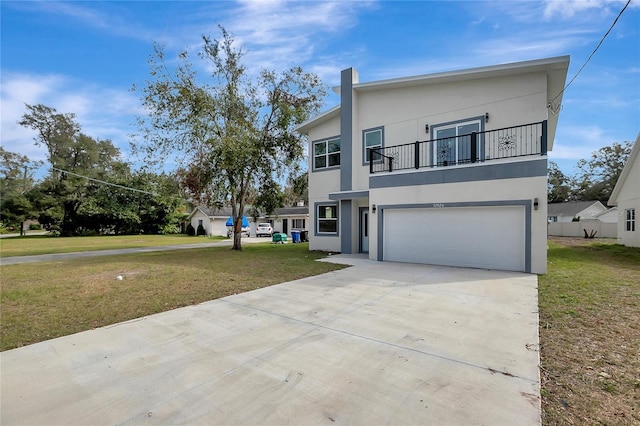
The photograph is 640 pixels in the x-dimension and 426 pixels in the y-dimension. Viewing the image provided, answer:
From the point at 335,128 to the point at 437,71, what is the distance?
5197 millimetres

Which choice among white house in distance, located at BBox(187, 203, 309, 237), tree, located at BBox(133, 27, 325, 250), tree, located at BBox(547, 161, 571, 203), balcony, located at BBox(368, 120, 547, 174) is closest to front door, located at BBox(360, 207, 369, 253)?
balcony, located at BBox(368, 120, 547, 174)

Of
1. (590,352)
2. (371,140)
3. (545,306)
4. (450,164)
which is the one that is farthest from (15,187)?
(590,352)

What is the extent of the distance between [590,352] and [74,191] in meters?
46.0

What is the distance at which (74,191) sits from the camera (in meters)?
36.4

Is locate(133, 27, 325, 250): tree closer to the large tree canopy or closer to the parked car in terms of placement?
the parked car

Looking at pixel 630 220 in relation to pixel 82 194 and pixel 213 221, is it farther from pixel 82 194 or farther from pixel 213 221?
pixel 82 194

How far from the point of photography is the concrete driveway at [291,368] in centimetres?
266

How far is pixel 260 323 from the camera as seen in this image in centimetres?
490

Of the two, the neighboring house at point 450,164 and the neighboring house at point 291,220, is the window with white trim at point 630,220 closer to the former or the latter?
the neighboring house at point 450,164

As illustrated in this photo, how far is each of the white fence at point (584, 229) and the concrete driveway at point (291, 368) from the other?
2942 centimetres

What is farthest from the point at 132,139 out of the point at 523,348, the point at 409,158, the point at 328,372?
the point at 523,348

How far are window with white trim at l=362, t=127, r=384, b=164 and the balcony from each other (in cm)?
30

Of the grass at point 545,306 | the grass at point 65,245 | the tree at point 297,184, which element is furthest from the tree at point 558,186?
the grass at point 65,245

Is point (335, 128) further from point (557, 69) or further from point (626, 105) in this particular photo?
point (626, 105)
